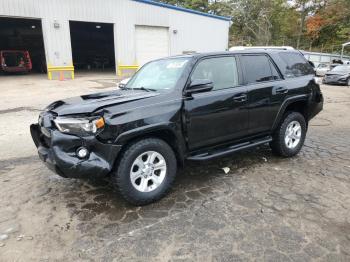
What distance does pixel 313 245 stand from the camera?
110 inches

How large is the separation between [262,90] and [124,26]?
56.2ft

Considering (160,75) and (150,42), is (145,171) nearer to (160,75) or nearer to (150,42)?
(160,75)

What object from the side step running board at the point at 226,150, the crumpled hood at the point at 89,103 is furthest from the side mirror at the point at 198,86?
the side step running board at the point at 226,150

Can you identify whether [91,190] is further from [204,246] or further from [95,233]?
[204,246]

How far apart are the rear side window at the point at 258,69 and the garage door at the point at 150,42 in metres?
16.9

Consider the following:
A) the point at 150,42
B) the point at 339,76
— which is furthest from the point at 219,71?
the point at 150,42

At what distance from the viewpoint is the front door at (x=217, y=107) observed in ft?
12.5

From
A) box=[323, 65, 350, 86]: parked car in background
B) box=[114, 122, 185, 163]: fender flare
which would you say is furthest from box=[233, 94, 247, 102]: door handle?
box=[323, 65, 350, 86]: parked car in background

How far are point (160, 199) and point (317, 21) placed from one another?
48631mm

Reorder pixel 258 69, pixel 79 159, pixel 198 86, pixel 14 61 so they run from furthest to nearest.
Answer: pixel 14 61 < pixel 258 69 < pixel 198 86 < pixel 79 159

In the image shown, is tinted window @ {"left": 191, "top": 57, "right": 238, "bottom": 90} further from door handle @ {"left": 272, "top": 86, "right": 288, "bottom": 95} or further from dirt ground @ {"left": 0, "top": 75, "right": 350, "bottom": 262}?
dirt ground @ {"left": 0, "top": 75, "right": 350, "bottom": 262}

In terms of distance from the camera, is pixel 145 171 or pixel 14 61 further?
pixel 14 61

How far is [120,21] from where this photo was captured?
63.9 ft

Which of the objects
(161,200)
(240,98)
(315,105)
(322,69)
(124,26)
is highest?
(124,26)
